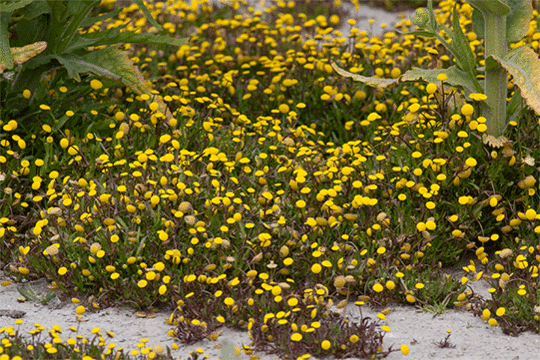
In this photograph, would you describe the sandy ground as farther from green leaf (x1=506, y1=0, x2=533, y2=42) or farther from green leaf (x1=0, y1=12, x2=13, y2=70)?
green leaf (x1=506, y1=0, x2=533, y2=42)

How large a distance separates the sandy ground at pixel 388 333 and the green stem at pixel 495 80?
4.67 ft

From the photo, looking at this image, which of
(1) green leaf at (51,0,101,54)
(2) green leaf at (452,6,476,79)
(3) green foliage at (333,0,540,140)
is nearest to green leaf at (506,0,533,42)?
(3) green foliage at (333,0,540,140)

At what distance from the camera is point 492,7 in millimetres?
4535

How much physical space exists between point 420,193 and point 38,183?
253cm

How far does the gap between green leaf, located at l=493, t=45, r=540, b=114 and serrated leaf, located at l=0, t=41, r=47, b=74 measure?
3.12m

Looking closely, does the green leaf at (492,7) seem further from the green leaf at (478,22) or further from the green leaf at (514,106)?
the green leaf at (514,106)

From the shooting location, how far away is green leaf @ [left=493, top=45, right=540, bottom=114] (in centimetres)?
426

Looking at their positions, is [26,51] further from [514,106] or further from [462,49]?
[514,106]

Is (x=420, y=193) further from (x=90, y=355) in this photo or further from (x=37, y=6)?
(x=37, y=6)

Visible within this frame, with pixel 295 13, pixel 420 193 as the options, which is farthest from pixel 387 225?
pixel 295 13

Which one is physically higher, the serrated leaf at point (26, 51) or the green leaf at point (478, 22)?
the green leaf at point (478, 22)

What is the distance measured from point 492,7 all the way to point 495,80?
0.50m

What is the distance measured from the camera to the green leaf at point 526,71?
14.0ft

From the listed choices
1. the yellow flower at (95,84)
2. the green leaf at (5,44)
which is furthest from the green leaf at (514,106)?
the green leaf at (5,44)
